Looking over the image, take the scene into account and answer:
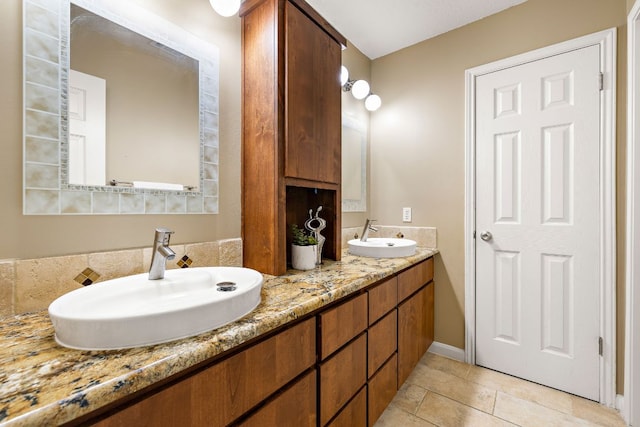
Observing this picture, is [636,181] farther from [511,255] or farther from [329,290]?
[329,290]

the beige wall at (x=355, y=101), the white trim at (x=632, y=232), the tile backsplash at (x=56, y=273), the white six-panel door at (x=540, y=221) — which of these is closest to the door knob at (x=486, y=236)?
the white six-panel door at (x=540, y=221)

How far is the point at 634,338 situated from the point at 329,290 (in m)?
1.68

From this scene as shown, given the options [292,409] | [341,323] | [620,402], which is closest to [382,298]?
[341,323]

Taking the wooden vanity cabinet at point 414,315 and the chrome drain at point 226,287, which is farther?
the wooden vanity cabinet at point 414,315

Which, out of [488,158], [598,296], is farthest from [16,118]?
[598,296]

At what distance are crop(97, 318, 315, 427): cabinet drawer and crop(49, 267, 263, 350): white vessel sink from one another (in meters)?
0.11

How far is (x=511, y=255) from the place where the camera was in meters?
1.91

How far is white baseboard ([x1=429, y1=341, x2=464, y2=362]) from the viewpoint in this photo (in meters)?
2.10

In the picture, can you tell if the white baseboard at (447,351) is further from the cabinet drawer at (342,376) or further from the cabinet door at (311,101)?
the cabinet door at (311,101)

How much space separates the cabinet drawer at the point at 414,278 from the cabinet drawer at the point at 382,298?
0.09 m

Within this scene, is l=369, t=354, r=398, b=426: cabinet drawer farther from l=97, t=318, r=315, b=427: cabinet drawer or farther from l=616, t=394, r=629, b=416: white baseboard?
l=616, t=394, r=629, b=416: white baseboard

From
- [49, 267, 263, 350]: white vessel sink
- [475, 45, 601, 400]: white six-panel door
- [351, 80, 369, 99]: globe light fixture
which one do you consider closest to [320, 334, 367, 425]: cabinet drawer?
[49, 267, 263, 350]: white vessel sink

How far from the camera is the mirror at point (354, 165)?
7.36 feet

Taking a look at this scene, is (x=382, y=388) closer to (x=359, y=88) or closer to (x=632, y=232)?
(x=632, y=232)
